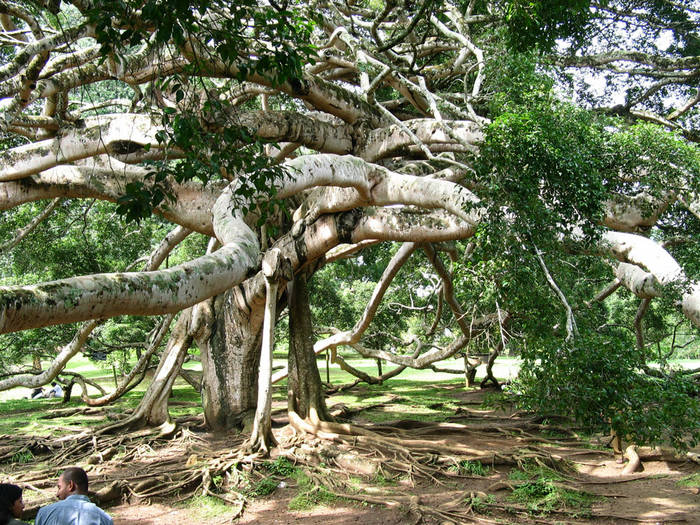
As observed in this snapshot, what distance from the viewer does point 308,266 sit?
9289 millimetres

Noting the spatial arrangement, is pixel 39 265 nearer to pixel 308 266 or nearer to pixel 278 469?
pixel 308 266

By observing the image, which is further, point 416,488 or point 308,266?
point 308,266

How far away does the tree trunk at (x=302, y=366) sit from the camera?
8.42m

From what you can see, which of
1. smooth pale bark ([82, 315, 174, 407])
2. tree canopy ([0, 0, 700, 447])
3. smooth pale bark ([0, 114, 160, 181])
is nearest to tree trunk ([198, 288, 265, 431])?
tree canopy ([0, 0, 700, 447])

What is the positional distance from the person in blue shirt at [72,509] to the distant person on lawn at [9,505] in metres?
0.12

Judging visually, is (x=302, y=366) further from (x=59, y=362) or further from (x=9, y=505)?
(x=9, y=505)

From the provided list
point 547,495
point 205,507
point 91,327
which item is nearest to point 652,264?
point 547,495

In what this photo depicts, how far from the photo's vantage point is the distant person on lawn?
10.6 feet

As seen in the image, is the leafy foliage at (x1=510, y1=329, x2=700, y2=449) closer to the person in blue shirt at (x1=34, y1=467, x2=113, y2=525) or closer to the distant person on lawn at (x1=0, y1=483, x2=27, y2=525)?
the person in blue shirt at (x1=34, y1=467, x2=113, y2=525)

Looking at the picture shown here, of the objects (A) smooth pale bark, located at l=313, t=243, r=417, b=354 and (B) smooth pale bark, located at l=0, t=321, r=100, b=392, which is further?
(A) smooth pale bark, located at l=313, t=243, r=417, b=354

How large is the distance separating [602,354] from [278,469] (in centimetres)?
389

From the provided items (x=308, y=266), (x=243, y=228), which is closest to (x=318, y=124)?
(x=308, y=266)

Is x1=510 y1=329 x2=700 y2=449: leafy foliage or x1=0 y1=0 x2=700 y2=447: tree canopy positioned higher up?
x1=0 y1=0 x2=700 y2=447: tree canopy

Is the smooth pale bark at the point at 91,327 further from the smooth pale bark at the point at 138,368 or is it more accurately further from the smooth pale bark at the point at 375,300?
the smooth pale bark at the point at 375,300
